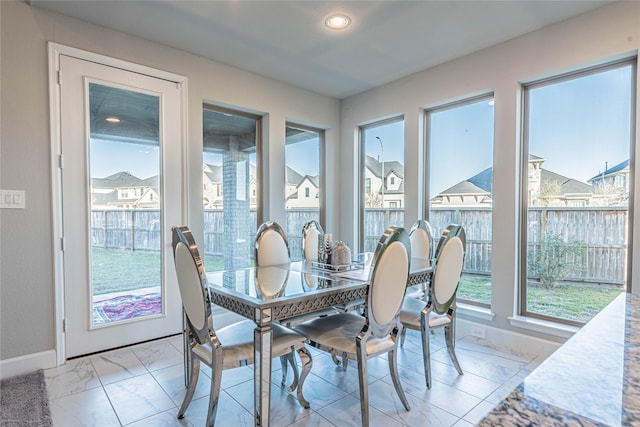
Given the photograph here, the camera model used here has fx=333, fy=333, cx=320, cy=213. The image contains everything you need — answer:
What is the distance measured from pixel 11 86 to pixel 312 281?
2.53 metres

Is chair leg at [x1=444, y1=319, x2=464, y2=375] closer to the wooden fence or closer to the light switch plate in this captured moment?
the wooden fence

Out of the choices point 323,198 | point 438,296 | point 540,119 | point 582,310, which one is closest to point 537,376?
point 438,296

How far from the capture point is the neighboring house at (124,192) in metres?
2.79

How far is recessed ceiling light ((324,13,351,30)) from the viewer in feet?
8.38

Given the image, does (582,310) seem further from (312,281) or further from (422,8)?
(422,8)

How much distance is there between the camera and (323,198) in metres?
4.58

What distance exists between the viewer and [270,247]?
282 cm

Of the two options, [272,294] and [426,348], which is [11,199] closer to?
[272,294]

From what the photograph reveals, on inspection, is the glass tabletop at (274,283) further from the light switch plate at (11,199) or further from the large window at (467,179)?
the large window at (467,179)

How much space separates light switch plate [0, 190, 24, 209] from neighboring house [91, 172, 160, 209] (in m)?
0.45

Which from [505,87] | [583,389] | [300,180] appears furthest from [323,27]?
[583,389]

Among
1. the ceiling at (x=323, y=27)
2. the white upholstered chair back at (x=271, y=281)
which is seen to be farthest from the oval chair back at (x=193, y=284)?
the ceiling at (x=323, y=27)

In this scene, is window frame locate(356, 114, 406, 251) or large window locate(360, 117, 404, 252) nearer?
large window locate(360, 117, 404, 252)

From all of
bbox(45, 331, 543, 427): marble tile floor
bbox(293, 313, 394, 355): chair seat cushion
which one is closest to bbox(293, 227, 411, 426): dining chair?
bbox(293, 313, 394, 355): chair seat cushion
